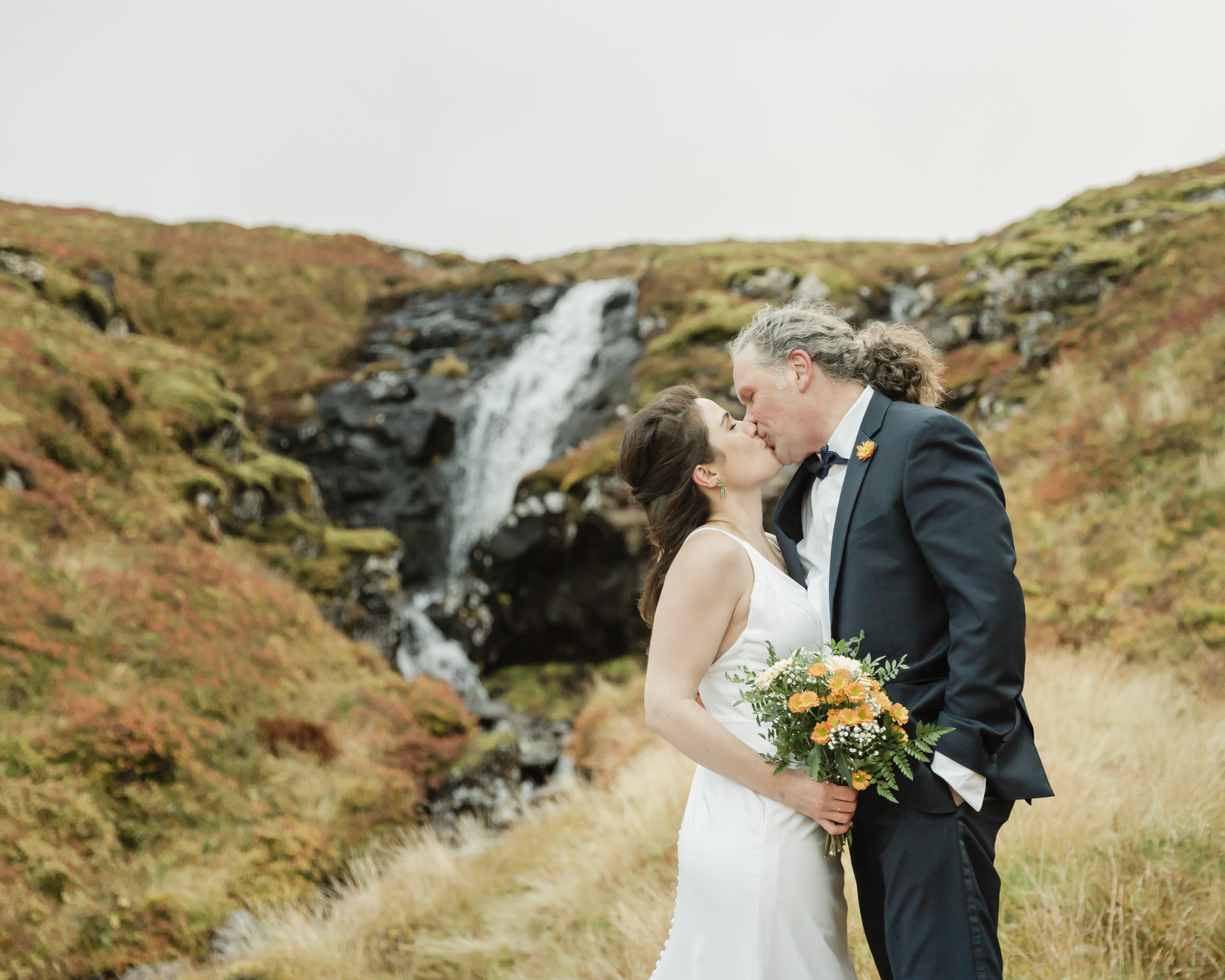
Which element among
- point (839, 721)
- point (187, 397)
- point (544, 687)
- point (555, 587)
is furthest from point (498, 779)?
point (187, 397)

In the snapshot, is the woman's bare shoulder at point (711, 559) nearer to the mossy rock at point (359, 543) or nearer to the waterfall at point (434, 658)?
the waterfall at point (434, 658)

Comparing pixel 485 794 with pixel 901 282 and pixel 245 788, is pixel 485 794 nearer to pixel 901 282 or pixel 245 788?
pixel 245 788

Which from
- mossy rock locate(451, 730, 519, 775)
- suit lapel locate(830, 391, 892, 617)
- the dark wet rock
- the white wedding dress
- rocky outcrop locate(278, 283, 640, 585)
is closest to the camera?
the white wedding dress

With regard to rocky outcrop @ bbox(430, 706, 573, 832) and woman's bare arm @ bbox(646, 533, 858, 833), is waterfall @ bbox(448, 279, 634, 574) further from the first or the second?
woman's bare arm @ bbox(646, 533, 858, 833)

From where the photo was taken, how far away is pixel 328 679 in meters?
10.9

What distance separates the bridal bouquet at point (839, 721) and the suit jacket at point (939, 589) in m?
0.09

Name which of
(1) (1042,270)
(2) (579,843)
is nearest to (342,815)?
(2) (579,843)

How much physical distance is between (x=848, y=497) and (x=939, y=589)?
1.20 ft

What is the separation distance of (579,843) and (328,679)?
6.48 meters

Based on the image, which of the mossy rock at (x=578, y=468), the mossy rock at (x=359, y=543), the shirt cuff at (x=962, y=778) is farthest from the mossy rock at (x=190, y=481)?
the shirt cuff at (x=962, y=778)

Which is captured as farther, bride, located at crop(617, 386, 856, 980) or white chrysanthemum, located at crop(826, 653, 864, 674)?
bride, located at crop(617, 386, 856, 980)

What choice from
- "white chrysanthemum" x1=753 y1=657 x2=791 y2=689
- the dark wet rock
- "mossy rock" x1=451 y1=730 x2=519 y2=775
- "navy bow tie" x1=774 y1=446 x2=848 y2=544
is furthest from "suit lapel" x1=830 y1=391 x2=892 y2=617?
the dark wet rock

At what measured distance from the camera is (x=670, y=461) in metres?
2.78

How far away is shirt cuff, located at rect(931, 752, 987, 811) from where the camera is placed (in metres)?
2.01
